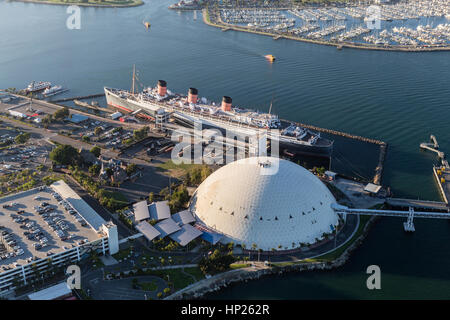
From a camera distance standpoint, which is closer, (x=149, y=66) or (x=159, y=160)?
(x=159, y=160)

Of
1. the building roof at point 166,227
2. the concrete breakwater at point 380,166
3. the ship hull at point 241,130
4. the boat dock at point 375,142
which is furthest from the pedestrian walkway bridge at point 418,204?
the building roof at point 166,227

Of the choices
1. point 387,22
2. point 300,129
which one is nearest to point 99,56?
point 300,129

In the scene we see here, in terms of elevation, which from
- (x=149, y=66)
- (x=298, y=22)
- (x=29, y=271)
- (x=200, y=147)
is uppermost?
(x=298, y=22)

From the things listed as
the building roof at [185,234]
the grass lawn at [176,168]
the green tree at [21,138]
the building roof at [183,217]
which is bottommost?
the building roof at [185,234]

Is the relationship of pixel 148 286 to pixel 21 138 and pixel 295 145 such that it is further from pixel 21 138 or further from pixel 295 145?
pixel 21 138

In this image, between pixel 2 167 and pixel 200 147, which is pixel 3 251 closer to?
pixel 2 167

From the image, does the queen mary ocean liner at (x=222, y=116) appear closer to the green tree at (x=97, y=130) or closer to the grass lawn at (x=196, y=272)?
the green tree at (x=97, y=130)

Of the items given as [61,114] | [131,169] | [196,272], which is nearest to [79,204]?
[131,169]

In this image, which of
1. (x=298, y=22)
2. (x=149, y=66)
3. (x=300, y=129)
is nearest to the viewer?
(x=300, y=129)
